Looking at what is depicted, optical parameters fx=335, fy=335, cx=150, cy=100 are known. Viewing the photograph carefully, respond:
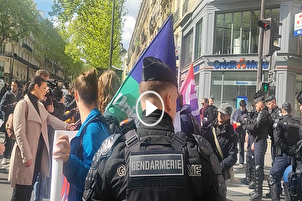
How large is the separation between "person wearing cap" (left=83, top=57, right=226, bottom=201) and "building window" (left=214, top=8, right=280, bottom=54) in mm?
18447

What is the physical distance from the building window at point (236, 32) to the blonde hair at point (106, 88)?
677 inches

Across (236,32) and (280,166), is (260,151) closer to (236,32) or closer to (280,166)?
(280,166)

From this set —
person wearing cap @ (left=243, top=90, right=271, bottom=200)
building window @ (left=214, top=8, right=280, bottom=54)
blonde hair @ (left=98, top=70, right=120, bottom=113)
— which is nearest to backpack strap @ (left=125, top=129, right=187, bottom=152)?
blonde hair @ (left=98, top=70, right=120, bottom=113)

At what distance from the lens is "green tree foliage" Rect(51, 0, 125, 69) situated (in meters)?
25.4

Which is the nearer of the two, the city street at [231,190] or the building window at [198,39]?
the city street at [231,190]

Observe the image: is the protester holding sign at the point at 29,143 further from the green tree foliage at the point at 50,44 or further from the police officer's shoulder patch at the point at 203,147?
the green tree foliage at the point at 50,44

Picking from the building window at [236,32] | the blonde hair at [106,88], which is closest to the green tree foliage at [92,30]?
the building window at [236,32]

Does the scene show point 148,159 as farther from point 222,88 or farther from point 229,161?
point 222,88

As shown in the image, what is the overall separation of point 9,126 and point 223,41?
16.8m

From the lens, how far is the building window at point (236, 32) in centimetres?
1916

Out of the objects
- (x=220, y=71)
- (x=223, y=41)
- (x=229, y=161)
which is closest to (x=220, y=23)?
(x=223, y=41)

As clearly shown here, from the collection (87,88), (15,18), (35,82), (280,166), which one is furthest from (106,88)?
(15,18)

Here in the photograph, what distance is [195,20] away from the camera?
22.5 meters

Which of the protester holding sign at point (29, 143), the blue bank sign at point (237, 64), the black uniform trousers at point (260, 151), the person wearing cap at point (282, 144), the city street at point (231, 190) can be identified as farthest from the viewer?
the blue bank sign at point (237, 64)
